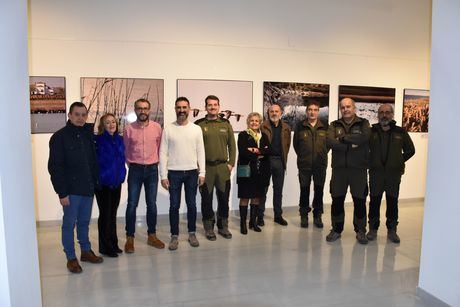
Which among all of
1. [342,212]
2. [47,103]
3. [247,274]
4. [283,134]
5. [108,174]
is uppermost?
[47,103]

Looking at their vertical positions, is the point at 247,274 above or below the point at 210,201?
below

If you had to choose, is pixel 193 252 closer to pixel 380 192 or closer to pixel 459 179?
pixel 380 192

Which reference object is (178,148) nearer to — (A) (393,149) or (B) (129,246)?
(B) (129,246)

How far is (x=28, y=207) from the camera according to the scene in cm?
212

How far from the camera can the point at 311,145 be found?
486cm

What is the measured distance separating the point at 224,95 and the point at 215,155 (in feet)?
4.77

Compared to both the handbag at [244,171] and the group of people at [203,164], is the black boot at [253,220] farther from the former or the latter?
the handbag at [244,171]

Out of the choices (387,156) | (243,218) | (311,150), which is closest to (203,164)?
(243,218)

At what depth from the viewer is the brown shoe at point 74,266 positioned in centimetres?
353

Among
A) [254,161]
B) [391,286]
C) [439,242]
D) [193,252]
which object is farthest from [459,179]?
[193,252]

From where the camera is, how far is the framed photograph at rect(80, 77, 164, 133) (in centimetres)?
501

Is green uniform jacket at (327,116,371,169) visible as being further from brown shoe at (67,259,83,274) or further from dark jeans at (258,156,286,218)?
brown shoe at (67,259,83,274)

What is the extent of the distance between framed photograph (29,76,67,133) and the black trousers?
1745 mm

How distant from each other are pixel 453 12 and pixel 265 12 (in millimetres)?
3308
